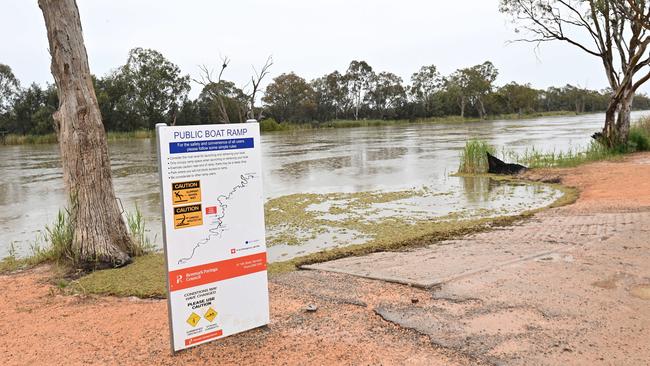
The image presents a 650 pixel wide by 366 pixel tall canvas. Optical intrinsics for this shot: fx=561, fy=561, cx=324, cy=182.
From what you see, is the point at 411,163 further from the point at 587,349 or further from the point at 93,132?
the point at 587,349

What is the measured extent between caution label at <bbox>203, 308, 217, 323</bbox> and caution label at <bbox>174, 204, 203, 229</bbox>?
0.63m

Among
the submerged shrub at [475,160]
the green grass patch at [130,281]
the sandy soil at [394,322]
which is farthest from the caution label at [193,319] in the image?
the submerged shrub at [475,160]

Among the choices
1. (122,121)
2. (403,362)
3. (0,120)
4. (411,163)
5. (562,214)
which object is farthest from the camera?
(122,121)

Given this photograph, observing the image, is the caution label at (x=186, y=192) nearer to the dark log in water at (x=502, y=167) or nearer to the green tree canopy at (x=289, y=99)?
the dark log in water at (x=502, y=167)

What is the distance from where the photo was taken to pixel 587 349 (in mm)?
3617

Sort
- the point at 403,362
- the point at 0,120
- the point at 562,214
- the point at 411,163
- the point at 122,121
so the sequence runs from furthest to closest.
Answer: the point at 122,121 < the point at 0,120 < the point at 411,163 < the point at 562,214 < the point at 403,362

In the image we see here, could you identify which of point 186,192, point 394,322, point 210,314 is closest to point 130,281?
point 210,314

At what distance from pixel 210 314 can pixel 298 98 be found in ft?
285

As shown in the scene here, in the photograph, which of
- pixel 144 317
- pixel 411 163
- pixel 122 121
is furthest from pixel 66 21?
pixel 122 121

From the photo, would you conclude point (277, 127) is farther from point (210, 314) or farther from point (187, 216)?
point (187, 216)

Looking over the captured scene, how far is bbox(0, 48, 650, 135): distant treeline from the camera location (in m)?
63.8

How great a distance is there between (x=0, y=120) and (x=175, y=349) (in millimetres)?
69702

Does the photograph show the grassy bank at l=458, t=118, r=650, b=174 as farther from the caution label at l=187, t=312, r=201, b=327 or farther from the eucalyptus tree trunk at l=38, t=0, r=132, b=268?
the caution label at l=187, t=312, r=201, b=327

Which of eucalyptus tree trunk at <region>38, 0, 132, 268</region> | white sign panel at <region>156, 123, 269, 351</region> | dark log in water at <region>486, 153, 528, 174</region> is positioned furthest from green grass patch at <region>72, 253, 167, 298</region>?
dark log in water at <region>486, 153, 528, 174</region>
